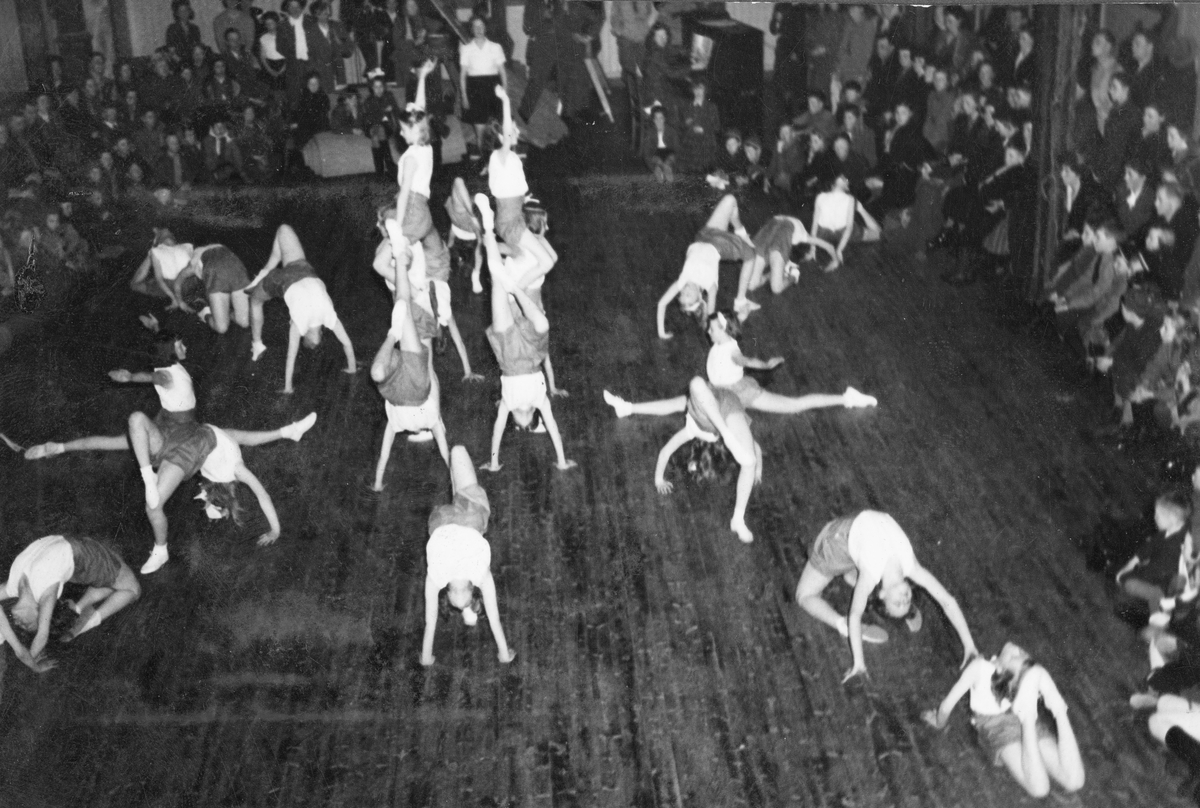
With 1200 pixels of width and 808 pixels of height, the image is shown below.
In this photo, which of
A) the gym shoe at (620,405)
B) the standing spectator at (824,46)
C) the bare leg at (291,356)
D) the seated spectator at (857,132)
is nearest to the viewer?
the gym shoe at (620,405)

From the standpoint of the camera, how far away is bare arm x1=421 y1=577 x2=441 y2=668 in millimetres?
4838

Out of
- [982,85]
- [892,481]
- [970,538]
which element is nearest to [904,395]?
[892,481]

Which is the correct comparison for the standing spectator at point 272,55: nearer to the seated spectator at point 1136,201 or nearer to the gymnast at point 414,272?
the gymnast at point 414,272

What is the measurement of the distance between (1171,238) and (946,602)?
305 cm

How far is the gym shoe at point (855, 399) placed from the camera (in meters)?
7.09

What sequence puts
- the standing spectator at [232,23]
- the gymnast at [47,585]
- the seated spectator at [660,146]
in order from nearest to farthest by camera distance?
the gymnast at [47,585], the standing spectator at [232,23], the seated spectator at [660,146]

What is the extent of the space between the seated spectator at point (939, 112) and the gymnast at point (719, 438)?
340 cm

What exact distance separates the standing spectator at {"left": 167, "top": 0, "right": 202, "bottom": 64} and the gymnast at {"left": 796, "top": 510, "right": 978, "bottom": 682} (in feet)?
20.4

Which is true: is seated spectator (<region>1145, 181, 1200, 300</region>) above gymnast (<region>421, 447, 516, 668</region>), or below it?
above

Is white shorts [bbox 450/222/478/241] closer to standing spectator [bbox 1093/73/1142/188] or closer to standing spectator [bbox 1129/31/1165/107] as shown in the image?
standing spectator [bbox 1093/73/1142/188]

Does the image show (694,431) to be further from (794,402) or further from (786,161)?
(786,161)

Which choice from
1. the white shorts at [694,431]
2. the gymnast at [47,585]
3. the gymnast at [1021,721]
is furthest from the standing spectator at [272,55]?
the gymnast at [1021,721]

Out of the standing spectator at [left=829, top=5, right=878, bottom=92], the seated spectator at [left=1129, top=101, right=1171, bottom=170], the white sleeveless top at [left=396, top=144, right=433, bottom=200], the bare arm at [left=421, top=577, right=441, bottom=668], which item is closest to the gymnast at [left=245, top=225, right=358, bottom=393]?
the white sleeveless top at [left=396, top=144, right=433, bottom=200]

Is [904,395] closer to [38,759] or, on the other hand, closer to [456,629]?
[456,629]
